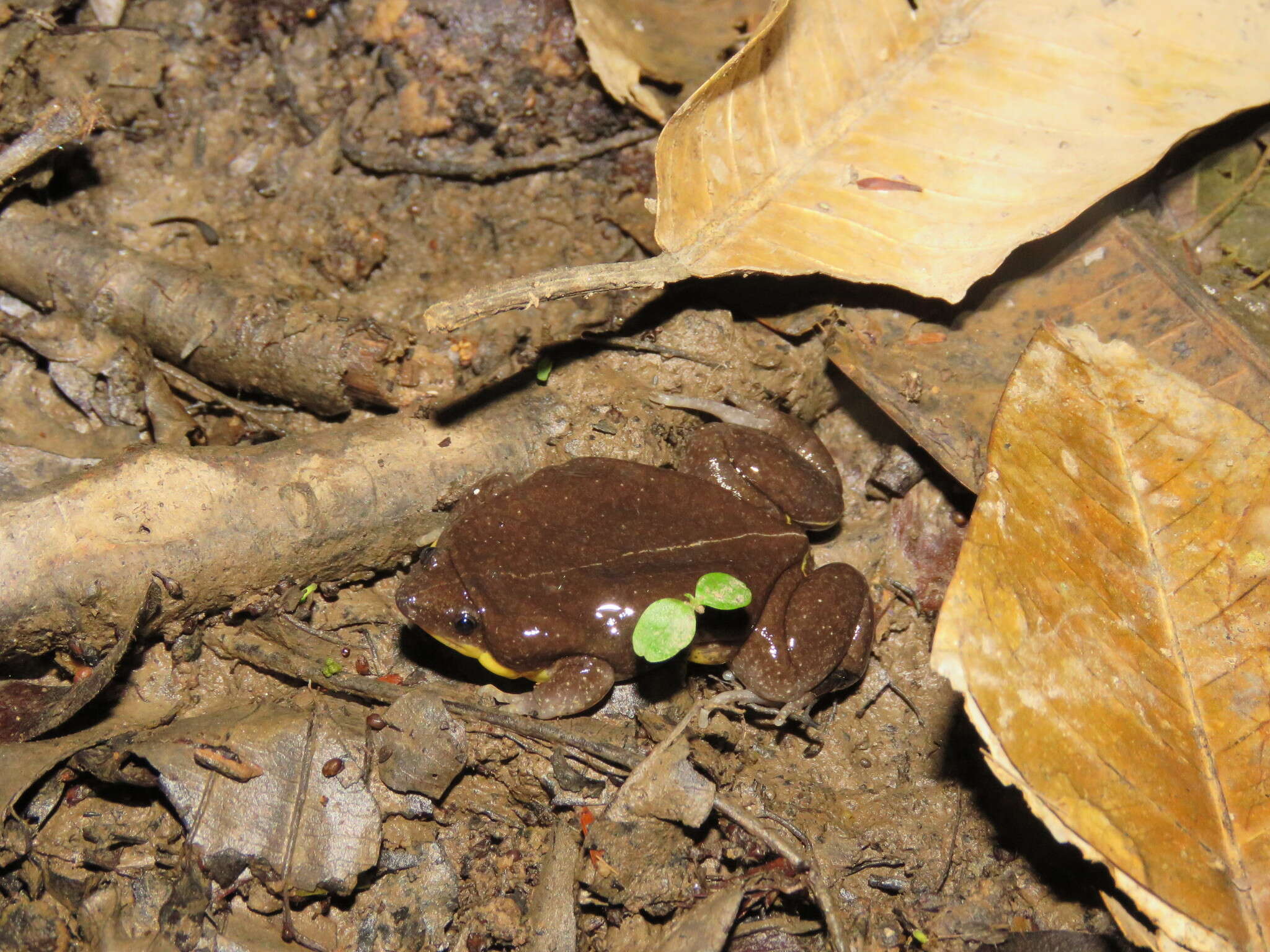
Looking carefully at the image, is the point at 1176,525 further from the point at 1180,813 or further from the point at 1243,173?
the point at 1243,173

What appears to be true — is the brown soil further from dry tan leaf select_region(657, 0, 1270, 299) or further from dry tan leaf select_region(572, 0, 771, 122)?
dry tan leaf select_region(657, 0, 1270, 299)

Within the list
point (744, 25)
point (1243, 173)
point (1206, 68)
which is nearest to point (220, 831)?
point (744, 25)

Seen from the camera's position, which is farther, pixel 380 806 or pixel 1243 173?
pixel 1243 173

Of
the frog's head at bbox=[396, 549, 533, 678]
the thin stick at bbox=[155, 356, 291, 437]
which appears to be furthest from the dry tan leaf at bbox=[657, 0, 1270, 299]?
the thin stick at bbox=[155, 356, 291, 437]

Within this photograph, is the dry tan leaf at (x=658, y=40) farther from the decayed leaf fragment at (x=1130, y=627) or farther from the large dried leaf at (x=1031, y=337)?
the decayed leaf fragment at (x=1130, y=627)

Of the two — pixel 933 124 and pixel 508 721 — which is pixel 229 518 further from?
pixel 933 124

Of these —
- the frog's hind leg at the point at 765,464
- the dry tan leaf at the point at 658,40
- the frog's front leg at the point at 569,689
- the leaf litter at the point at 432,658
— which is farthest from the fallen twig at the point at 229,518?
the dry tan leaf at the point at 658,40
